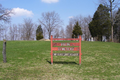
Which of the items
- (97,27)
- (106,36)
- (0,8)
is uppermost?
(0,8)

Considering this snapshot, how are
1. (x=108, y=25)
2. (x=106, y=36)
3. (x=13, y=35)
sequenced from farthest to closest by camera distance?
1. (x=13, y=35)
2. (x=106, y=36)
3. (x=108, y=25)

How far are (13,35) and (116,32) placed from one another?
5246 cm

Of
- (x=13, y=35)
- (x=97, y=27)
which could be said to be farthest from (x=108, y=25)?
(x=13, y=35)

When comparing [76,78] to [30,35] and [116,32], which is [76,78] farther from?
[30,35]

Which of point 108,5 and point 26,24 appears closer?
point 108,5

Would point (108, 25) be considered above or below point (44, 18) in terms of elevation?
below

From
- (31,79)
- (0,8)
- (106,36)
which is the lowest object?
(31,79)

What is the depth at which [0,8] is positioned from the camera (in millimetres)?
29719

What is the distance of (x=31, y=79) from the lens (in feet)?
16.4

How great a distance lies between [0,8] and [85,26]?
146 feet

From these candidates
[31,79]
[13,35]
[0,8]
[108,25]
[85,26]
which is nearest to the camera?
[31,79]

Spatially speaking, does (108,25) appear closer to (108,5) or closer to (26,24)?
(108,5)

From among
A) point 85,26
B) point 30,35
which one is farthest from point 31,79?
point 30,35

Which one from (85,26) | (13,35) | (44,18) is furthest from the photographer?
(13,35)
